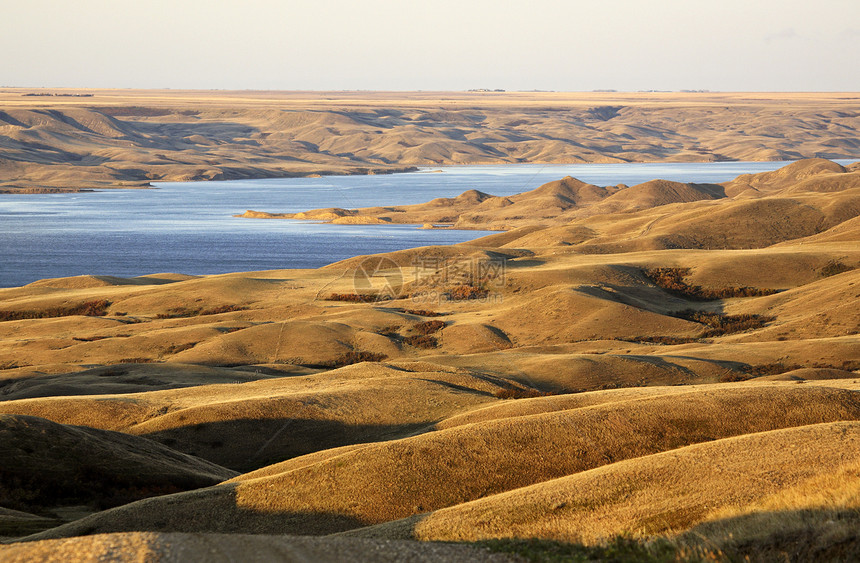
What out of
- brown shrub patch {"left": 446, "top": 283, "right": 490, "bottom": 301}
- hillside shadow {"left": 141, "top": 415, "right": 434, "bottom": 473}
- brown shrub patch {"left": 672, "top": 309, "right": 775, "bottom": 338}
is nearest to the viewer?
hillside shadow {"left": 141, "top": 415, "right": 434, "bottom": 473}

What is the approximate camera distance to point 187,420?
94.5ft

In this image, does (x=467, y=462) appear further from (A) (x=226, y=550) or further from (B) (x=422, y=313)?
(B) (x=422, y=313)

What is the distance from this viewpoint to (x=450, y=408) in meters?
29.6

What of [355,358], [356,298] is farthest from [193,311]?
[355,358]

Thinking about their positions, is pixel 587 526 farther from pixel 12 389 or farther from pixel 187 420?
pixel 12 389

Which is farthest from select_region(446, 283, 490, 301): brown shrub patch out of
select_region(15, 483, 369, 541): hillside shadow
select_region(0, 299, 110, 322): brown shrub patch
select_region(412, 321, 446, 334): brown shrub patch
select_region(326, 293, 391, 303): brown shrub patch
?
select_region(15, 483, 369, 541): hillside shadow

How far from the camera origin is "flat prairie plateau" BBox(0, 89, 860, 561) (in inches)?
491

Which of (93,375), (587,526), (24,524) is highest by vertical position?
(587,526)

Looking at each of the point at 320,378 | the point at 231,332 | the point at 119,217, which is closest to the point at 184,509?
the point at 320,378

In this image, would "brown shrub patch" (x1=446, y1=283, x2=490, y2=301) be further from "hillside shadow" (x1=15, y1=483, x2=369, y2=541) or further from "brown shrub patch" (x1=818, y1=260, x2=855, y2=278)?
"hillside shadow" (x1=15, y1=483, x2=369, y2=541)

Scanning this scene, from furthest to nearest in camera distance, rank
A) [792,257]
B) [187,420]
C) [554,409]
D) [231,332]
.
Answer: [792,257]
[231,332]
[187,420]
[554,409]

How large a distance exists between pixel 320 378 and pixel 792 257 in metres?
42.5

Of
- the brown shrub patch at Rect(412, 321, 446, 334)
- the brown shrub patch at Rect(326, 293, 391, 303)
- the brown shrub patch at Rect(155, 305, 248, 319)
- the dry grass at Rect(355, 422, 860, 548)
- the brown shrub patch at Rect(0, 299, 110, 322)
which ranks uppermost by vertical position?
the dry grass at Rect(355, 422, 860, 548)

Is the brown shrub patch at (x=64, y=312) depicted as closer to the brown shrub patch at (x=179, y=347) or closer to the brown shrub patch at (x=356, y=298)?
the brown shrub patch at (x=179, y=347)
